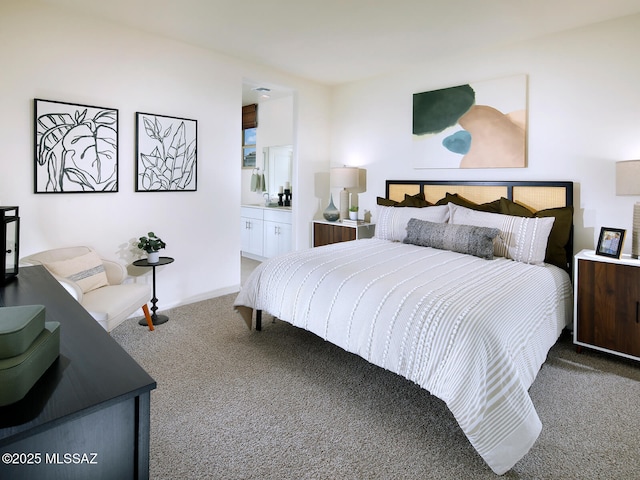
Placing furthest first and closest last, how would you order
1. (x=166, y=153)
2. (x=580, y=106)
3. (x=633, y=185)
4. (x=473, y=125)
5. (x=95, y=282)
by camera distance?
(x=473, y=125) → (x=166, y=153) → (x=580, y=106) → (x=95, y=282) → (x=633, y=185)

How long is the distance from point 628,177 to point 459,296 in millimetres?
1782

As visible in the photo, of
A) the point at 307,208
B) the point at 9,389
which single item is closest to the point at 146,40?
the point at 307,208

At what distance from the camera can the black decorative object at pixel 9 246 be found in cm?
176

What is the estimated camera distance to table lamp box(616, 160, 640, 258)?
2.76 meters

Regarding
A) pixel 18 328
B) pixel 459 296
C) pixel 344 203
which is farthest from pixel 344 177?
pixel 18 328

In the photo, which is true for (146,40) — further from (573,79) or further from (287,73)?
(573,79)

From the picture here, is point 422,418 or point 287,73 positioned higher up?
point 287,73

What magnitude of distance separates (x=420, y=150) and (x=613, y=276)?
88.1 inches

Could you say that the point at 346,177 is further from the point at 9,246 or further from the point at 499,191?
the point at 9,246

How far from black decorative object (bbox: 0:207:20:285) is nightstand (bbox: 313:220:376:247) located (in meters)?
3.35

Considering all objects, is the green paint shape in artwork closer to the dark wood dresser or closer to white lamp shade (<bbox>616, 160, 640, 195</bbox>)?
white lamp shade (<bbox>616, 160, 640, 195</bbox>)

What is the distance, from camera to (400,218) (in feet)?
12.9

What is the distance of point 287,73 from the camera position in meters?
4.65

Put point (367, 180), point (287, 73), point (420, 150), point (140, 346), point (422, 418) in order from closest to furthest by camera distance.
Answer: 1. point (422, 418)
2. point (140, 346)
3. point (420, 150)
4. point (287, 73)
5. point (367, 180)
